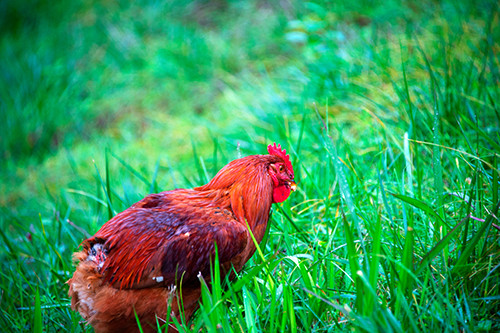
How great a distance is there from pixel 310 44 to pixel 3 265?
4.03 metres

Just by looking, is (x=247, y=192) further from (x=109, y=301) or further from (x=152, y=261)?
(x=109, y=301)

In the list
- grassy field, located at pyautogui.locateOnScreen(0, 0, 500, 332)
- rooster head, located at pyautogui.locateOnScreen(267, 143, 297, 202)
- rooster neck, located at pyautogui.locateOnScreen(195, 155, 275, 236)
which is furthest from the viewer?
rooster head, located at pyautogui.locateOnScreen(267, 143, 297, 202)

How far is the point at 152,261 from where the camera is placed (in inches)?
72.4

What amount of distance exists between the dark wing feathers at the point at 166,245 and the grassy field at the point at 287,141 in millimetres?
197

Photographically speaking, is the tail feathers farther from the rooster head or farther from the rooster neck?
the rooster head

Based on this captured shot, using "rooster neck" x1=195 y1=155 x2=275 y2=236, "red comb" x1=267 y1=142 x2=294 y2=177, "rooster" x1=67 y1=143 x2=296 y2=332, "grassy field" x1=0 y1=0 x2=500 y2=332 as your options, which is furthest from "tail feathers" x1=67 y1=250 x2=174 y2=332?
"red comb" x1=267 y1=142 x2=294 y2=177

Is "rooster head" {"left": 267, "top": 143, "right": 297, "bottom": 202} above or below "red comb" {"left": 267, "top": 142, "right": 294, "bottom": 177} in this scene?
below

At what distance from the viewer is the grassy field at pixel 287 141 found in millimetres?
1747

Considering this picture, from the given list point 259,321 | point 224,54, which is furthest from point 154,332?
point 224,54

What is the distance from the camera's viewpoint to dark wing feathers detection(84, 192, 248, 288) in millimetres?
1840

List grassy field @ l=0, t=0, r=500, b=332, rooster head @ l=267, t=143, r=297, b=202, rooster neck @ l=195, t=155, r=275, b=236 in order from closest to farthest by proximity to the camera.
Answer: grassy field @ l=0, t=0, r=500, b=332 < rooster neck @ l=195, t=155, r=275, b=236 < rooster head @ l=267, t=143, r=297, b=202

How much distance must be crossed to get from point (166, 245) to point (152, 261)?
0.09 meters

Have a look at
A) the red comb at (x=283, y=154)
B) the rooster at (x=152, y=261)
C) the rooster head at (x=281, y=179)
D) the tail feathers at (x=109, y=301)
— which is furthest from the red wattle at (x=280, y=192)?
the tail feathers at (x=109, y=301)

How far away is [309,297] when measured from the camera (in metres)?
1.81
